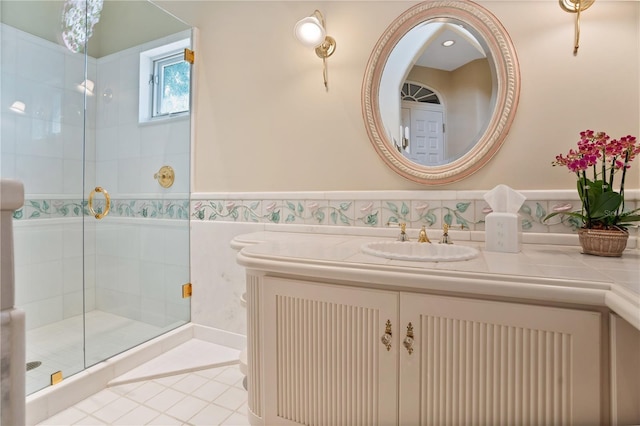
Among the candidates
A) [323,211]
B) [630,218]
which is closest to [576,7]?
[630,218]

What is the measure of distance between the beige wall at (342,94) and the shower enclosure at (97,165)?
258 millimetres

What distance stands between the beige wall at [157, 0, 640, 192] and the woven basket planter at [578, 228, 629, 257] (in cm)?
28

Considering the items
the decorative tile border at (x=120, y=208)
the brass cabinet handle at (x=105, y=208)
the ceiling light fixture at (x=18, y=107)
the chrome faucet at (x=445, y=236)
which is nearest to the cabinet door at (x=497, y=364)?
the chrome faucet at (x=445, y=236)

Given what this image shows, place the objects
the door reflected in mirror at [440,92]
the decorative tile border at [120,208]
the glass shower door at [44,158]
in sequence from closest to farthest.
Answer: the door reflected in mirror at [440,92], the glass shower door at [44,158], the decorative tile border at [120,208]

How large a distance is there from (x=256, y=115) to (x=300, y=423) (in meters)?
1.58

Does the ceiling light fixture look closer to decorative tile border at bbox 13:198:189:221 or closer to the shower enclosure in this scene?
the shower enclosure

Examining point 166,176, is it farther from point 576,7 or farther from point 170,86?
point 576,7

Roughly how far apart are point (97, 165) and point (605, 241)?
264cm

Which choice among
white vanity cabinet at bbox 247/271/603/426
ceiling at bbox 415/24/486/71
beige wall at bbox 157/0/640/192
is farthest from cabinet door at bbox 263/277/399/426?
ceiling at bbox 415/24/486/71

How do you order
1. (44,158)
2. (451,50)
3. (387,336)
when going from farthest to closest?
(44,158)
(451,50)
(387,336)

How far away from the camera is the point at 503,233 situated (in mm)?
1155

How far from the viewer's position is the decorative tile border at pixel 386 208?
129cm

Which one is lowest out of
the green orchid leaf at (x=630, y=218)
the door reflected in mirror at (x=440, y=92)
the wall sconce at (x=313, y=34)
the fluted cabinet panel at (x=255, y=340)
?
the fluted cabinet panel at (x=255, y=340)

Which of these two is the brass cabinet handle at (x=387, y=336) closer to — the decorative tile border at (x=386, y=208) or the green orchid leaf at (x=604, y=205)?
the decorative tile border at (x=386, y=208)
